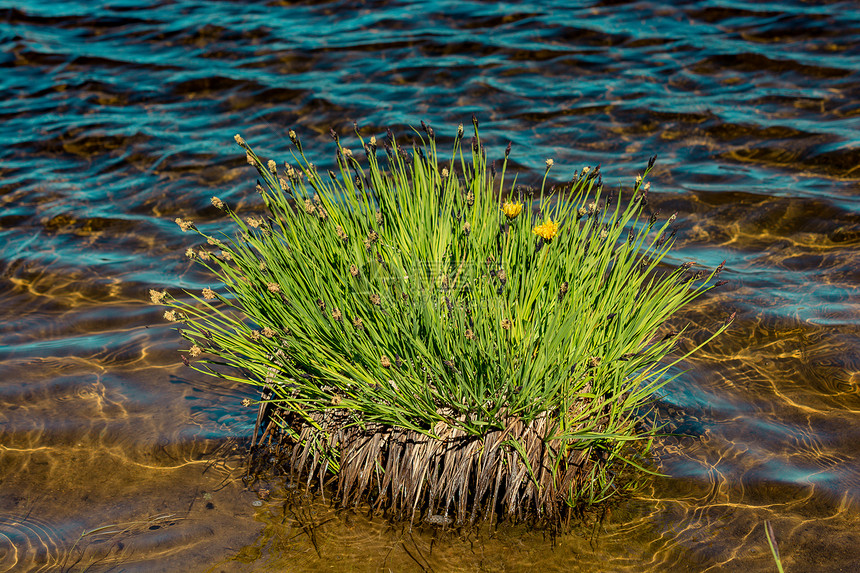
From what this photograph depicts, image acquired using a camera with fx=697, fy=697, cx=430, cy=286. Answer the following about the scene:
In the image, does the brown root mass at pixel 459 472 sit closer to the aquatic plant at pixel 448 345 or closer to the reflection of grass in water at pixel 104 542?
the aquatic plant at pixel 448 345

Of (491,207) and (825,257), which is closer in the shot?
(491,207)

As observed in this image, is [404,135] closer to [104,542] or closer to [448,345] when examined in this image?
[448,345]

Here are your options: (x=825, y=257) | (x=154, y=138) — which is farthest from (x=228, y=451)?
(x=154, y=138)

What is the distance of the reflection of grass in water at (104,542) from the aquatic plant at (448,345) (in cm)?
74

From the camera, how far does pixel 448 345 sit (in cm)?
308

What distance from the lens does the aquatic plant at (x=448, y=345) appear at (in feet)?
10.1

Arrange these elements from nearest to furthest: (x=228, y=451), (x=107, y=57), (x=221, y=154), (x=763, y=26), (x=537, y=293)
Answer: (x=537, y=293) → (x=228, y=451) → (x=221, y=154) → (x=763, y=26) → (x=107, y=57)

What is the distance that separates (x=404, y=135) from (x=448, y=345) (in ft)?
20.4

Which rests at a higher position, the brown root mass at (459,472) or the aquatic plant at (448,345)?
the aquatic plant at (448,345)

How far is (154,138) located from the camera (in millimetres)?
9258

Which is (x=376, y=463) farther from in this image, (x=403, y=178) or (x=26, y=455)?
(x=26, y=455)

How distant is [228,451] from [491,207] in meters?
2.07

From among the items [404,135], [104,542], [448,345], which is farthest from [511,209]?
[404,135]

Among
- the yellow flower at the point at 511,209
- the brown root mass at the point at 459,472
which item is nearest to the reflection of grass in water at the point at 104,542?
the brown root mass at the point at 459,472
